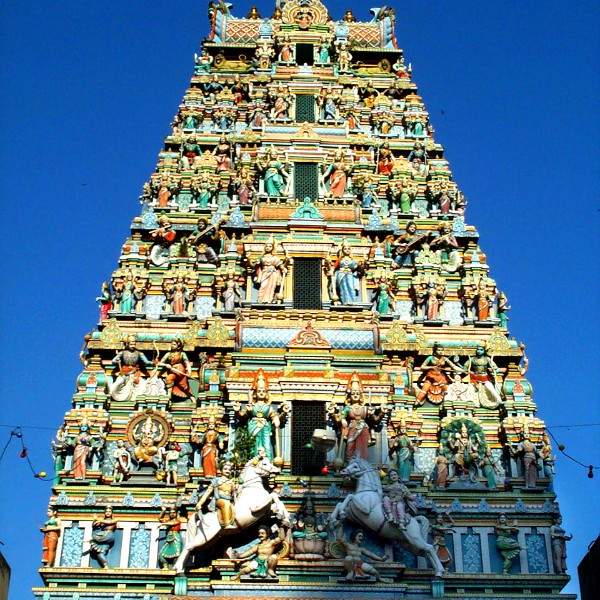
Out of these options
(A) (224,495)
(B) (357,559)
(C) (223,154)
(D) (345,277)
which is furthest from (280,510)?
(C) (223,154)

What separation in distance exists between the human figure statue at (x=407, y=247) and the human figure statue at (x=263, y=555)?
10794 mm

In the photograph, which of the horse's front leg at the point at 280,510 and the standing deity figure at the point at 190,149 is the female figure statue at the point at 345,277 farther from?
the horse's front leg at the point at 280,510

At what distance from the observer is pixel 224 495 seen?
26.8 m

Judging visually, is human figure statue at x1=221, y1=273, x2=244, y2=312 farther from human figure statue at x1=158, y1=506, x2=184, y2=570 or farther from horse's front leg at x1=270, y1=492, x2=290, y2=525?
horse's front leg at x1=270, y1=492, x2=290, y2=525

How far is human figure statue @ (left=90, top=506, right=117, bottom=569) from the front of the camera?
27219 mm

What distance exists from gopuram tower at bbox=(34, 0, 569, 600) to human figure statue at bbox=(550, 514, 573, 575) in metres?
0.05

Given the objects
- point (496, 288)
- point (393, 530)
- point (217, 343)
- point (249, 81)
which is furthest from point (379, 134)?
point (393, 530)

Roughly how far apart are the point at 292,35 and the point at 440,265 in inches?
500

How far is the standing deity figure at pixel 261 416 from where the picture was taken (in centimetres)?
2838

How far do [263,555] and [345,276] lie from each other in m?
9.54

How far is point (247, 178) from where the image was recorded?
3591 cm

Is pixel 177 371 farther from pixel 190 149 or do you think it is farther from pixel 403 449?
pixel 190 149

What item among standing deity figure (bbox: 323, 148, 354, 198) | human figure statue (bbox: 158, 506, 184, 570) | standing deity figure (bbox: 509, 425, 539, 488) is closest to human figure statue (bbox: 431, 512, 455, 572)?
standing deity figure (bbox: 509, 425, 539, 488)

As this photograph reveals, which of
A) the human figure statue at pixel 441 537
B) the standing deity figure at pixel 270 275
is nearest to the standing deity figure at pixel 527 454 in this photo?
the human figure statue at pixel 441 537
